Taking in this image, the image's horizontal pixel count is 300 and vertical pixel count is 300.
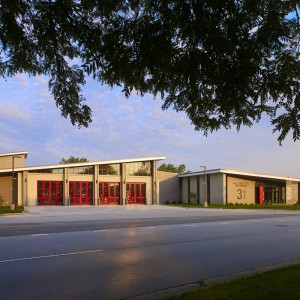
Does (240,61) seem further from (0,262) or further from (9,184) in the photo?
(9,184)

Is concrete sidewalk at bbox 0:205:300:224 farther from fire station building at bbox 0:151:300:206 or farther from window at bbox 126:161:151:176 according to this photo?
window at bbox 126:161:151:176

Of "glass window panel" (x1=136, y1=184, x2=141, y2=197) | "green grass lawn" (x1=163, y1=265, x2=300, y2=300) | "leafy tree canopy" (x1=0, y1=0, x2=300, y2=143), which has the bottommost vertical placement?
"glass window panel" (x1=136, y1=184, x2=141, y2=197)

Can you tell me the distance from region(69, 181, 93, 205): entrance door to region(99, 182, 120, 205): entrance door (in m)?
1.48

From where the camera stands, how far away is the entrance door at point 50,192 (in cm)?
5162

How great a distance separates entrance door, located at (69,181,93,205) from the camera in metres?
53.4

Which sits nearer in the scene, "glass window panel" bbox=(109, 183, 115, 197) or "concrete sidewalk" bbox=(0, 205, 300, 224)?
"concrete sidewalk" bbox=(0, 205, 300, 224)

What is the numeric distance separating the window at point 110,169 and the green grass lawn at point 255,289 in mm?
48351

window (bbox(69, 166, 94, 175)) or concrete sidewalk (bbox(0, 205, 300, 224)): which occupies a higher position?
window (bbox(69, 166, 94, 175))

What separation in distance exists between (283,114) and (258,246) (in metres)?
8.84

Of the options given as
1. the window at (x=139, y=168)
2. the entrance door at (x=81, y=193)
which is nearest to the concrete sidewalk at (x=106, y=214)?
the entrance door at (x=81, y=193)

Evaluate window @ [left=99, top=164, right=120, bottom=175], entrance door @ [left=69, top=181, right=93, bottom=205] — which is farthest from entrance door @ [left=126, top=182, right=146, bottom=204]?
entrance door @ [left=69, top=181, right=93, bottom=205]

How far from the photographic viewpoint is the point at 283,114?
221 inches

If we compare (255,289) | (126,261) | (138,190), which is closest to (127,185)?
(138,190)

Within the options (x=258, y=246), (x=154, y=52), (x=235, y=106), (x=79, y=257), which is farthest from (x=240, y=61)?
(x=258, y=246)
